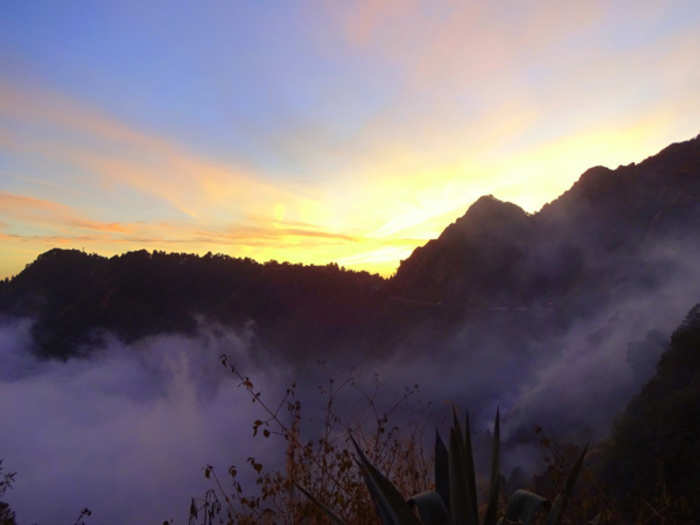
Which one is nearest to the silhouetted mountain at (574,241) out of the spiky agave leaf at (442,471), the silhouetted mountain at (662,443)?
the silhouetted mountain at (662,443)

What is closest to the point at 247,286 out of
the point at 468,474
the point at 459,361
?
the point at 459,361

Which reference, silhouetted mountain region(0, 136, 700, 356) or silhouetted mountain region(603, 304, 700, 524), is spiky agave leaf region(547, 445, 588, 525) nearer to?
silhouetted mountain region(603, 304, 700, 524)

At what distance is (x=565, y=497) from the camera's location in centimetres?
224

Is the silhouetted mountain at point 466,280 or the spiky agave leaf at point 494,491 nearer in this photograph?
the spiky agave leaf at point 494,491

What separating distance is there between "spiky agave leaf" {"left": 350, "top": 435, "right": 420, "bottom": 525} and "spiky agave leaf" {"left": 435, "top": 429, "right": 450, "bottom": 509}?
0.50m

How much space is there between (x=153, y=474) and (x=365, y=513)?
654 feet

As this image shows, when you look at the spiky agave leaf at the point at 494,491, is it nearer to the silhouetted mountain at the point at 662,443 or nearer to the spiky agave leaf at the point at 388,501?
the spiky agave leaf at the point at 388,501

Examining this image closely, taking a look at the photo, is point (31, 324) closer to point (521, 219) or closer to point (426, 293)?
point (426, 293)

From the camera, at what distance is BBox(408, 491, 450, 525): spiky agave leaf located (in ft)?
7.80

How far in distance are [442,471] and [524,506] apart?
0.73m

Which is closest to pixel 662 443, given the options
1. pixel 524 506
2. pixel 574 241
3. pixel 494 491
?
pixel 494 491

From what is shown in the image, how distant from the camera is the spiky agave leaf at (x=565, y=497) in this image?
2.24 meters

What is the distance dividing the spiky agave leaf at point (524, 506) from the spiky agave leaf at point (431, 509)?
306 mm

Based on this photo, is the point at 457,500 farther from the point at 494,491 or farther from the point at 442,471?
the point at 442,471
